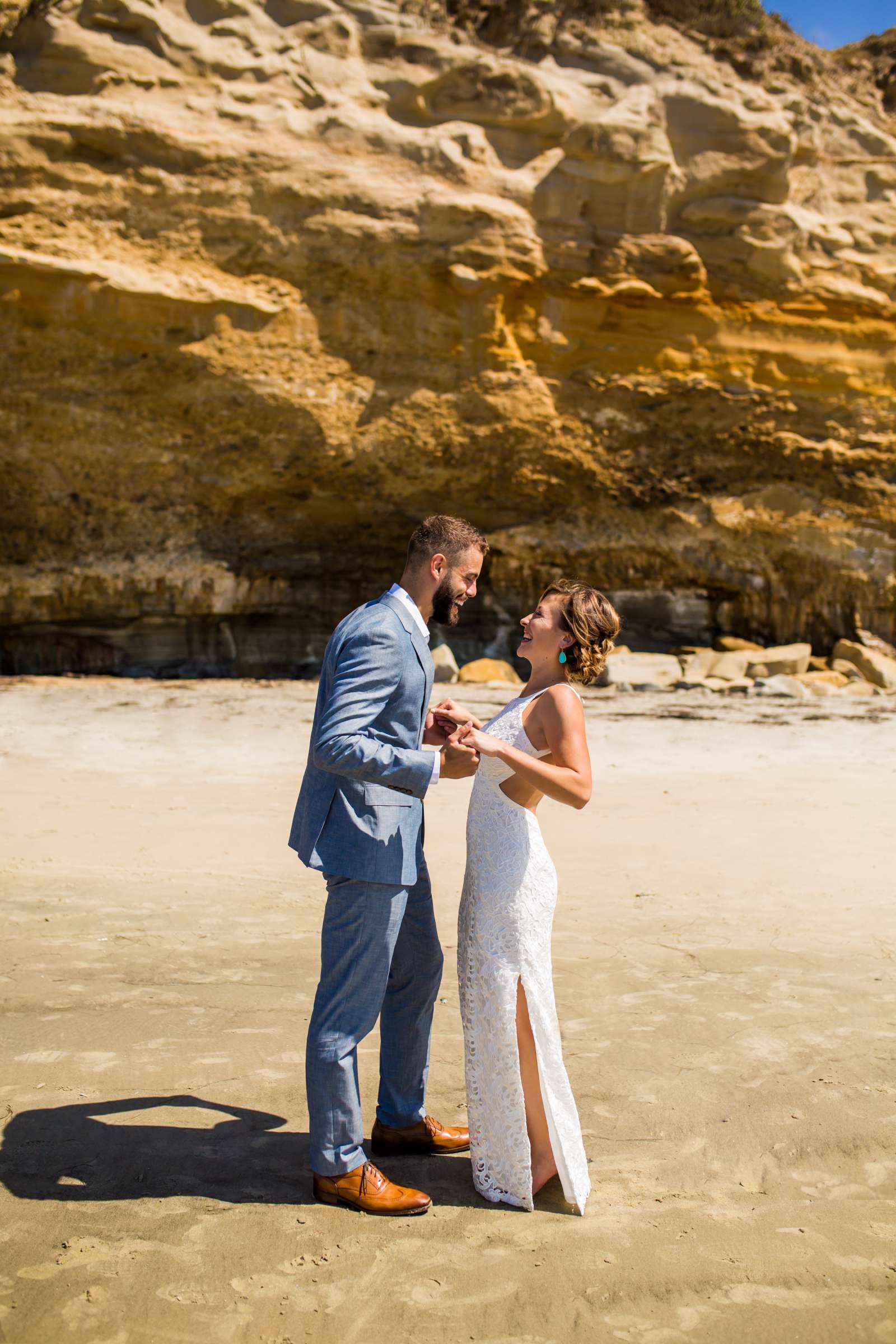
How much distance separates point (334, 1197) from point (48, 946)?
87.7 inches

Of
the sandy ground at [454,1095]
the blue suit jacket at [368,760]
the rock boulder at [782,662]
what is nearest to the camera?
the sandy ground at [454,1095]

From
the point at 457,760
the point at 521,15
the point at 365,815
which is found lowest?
the point at 365,815

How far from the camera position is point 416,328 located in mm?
14219

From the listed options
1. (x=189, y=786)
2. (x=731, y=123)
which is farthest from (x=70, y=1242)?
(x=731, y=123)

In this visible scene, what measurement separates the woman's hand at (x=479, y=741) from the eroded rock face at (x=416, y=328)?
11893 millimetres

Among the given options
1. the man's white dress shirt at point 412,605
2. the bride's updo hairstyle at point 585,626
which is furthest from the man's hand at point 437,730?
the bride's updo hairstyle at point 585,626

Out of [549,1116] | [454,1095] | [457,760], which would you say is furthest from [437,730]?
[454,1095]

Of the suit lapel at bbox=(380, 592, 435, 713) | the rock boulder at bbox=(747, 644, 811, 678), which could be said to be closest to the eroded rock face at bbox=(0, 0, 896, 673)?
the rock boulder at bbox=(747, 644, 811, 678)

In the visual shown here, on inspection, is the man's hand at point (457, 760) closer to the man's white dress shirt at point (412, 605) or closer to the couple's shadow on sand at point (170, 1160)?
the man's white dress shirt at point (412, 605)

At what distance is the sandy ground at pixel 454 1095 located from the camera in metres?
2.20

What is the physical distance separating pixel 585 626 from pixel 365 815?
2.49 ft

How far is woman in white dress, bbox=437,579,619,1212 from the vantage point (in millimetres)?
2623

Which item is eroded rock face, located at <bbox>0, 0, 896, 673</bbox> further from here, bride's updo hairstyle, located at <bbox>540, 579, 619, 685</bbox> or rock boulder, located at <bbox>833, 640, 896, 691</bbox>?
bride's updo hairstyle, located at <bbox>540, 579, 619, 685</bbox>

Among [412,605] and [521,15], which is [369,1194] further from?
[521,15]
